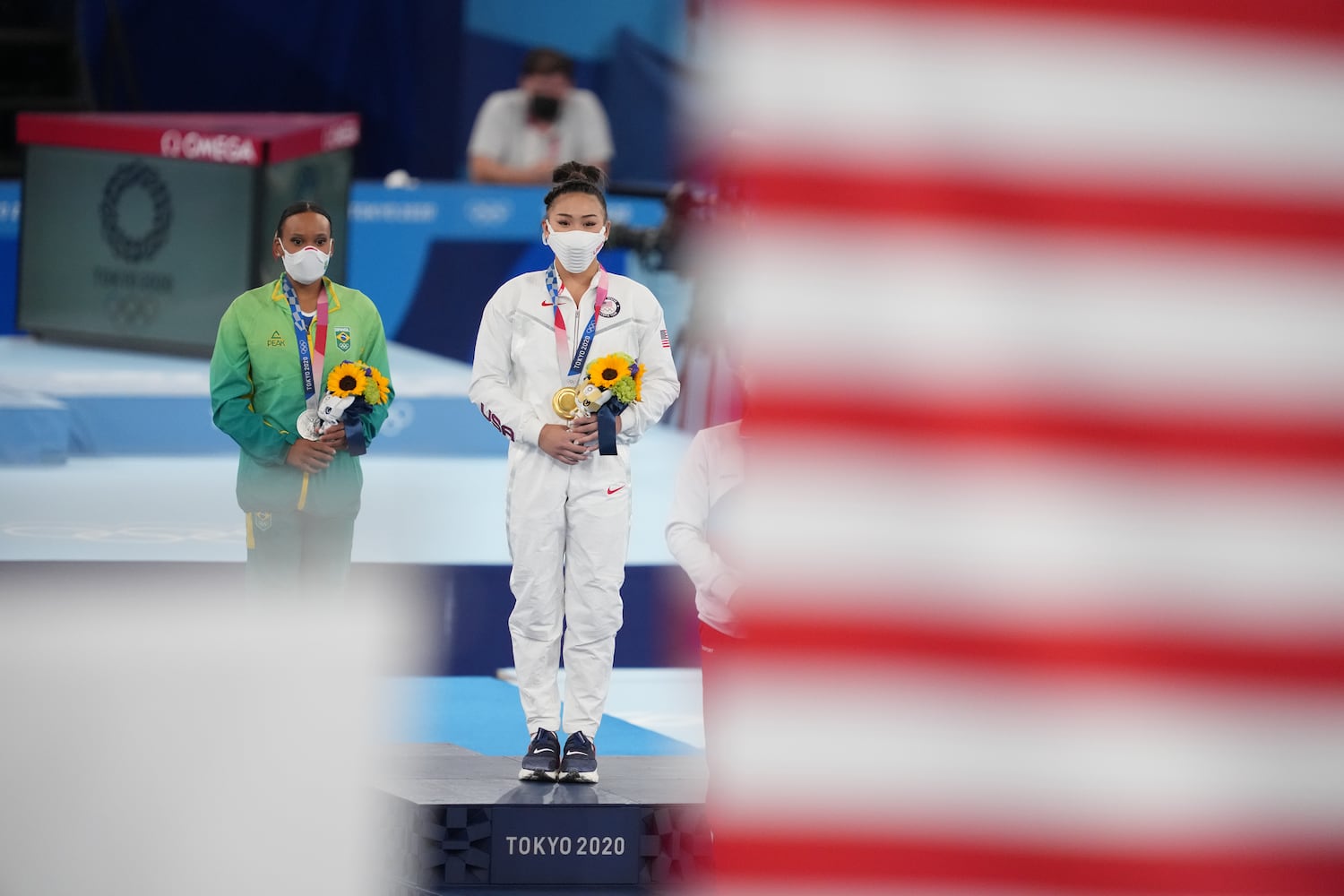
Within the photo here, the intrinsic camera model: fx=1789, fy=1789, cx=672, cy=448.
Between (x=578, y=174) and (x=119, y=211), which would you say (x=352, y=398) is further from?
(x=119, y=211)

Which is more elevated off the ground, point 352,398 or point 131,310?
point 131,310

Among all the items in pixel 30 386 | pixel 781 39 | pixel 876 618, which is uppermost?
pixel 30 386

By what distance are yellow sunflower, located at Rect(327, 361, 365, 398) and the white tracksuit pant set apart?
0.43 metres

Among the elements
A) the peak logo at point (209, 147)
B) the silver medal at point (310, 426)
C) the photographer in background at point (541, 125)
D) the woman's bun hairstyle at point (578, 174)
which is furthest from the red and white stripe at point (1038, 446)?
the photographer in background at point (541, 125)

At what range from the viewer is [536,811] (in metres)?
4.04

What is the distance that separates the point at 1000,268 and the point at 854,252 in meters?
0.10

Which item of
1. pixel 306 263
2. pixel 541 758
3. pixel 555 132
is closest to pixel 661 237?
pixel 555 132

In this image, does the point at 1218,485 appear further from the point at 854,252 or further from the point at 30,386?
the point at 30,386

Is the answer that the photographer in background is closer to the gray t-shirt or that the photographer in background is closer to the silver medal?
the gray t-shirt

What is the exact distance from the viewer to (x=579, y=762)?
13.9ft

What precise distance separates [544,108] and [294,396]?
4.66 m

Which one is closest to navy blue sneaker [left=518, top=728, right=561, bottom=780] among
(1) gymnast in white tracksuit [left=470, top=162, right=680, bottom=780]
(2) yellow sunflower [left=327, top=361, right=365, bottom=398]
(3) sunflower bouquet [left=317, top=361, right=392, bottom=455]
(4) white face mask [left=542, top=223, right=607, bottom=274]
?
(1) gymnast in white tracksuit [left=470, top=162, right=680, bottom=780]

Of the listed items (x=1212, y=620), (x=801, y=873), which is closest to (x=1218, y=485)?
(x=1212, y=620)

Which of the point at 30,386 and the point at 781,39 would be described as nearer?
the point at 781,39
